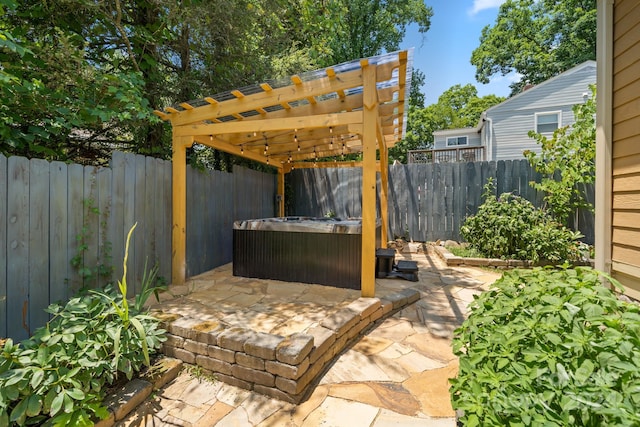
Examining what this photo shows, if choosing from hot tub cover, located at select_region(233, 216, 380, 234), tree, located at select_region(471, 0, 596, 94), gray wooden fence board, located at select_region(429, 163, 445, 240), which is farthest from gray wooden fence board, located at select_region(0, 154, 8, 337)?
tree, located at select_region(471, 0, 596, 94)

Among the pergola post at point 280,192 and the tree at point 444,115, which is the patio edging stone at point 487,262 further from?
the tree at point 444,115

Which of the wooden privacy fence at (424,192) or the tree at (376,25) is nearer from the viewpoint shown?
the wooden privacy fence at (424,192)

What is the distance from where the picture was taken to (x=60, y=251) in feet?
8.44

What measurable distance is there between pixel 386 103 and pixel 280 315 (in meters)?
2.88

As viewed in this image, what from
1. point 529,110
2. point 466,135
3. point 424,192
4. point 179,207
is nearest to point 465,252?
point 424,192

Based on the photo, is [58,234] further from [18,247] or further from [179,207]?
[179,207]

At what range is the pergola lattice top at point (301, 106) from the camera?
298cm

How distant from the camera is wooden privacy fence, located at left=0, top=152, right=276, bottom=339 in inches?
88.8

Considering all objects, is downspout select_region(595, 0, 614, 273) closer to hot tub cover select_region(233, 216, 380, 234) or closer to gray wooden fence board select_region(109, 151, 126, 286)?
hot tub cover select_region(233, 216, 380, 234)

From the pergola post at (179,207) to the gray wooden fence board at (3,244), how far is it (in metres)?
1.66

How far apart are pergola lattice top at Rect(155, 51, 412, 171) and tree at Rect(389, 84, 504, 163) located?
16.4m

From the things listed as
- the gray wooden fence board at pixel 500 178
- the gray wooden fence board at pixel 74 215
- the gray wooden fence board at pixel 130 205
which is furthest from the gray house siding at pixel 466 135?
the gray wooden fence board at pixel 74 215

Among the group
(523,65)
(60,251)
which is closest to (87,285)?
(60,251)

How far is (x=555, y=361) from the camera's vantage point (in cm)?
95
